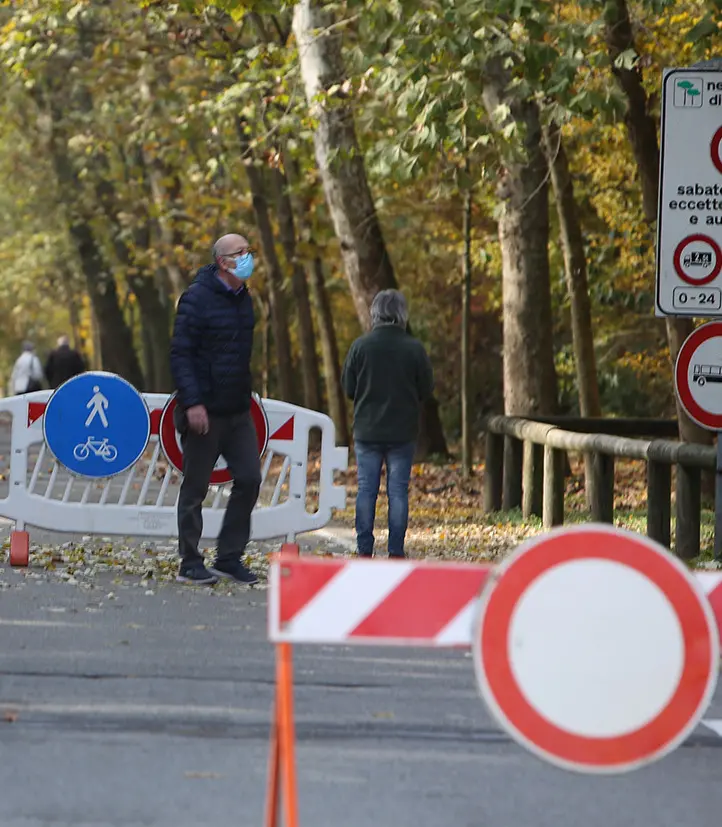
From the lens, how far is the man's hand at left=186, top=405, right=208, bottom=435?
11.0 meters

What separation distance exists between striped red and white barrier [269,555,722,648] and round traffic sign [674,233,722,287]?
327 inches

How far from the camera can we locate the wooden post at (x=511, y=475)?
58.0 feet

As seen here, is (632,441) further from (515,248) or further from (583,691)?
(583,691)

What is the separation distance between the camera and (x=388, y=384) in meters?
12.7

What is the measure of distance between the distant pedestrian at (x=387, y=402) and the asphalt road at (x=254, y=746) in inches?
130

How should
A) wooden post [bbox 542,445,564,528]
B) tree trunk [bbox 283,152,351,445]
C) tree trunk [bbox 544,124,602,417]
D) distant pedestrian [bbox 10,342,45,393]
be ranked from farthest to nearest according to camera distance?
distant pedestrian [bbox 10,342,45,393] → tree trunk [bbox 283,152,351,445] → tree trunk [bbox 544,124,602,417] → wooden post [bbox 542,445,564,528]

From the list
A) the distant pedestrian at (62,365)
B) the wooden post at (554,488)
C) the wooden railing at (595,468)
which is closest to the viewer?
the wooden railing at (595,468)

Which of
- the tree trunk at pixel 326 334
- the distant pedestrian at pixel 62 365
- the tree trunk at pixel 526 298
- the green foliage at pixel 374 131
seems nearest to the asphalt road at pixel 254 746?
the green foliage at pixel 374 131

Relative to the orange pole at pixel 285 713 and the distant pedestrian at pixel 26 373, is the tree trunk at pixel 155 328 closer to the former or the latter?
the distant pedestrian at pixel 26 373

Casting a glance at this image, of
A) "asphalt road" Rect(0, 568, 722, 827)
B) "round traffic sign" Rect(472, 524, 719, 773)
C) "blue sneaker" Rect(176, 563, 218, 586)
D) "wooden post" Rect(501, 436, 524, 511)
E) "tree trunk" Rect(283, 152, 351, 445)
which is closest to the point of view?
"round traffic sign" Rect(472, 524, 719, 773)

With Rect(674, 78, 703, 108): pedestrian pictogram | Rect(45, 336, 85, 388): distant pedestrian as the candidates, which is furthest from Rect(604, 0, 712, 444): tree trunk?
Rect(45, 336, 85, 388): distant pedestrian

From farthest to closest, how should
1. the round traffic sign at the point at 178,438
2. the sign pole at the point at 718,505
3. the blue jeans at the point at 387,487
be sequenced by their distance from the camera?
the blue jeans at the point at 387,487, the round traffic sign at the point at 178,438, the sign pole at the point at 718,505

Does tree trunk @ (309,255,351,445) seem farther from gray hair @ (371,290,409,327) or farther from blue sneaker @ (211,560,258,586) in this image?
blue sneaker @ (211,560,258,586)

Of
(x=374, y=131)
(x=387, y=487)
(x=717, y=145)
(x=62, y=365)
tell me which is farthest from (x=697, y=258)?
(x=62, y=365)
